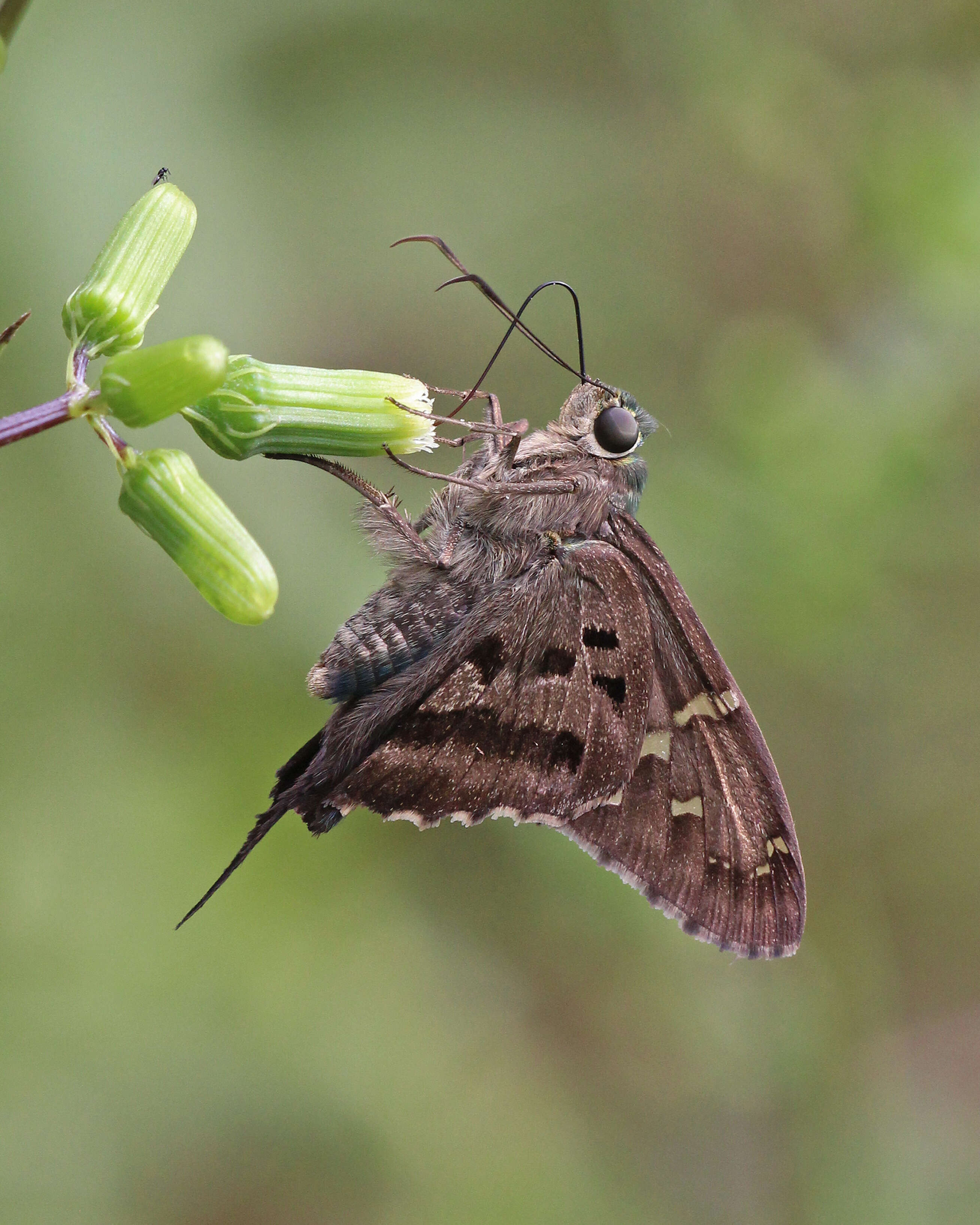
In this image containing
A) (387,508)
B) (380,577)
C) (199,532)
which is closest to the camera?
(199,532)

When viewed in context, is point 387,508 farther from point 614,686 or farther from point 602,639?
point 614,686

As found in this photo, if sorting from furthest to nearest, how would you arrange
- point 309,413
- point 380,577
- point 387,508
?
point 380,577
point 387,508
point 309,413

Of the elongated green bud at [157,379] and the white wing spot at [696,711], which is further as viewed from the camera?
the white wing spot at [696,711]

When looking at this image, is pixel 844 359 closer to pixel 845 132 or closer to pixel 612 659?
pixel 845 132

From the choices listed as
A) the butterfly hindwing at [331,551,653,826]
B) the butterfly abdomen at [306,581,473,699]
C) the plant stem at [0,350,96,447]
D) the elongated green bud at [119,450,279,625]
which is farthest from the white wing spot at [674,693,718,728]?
the plant stem at [0,350,96,447]

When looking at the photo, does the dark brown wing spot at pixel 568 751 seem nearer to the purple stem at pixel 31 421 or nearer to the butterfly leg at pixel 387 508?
the butterfly leg at pixel 387 508

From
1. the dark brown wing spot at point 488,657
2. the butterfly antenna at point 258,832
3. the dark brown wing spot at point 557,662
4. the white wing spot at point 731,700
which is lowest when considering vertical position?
the butterfly antenna at point 258,832

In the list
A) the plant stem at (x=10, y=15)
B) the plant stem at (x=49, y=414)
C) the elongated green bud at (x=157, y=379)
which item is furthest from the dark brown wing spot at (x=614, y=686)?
the plant stem at (x=10, y=15)

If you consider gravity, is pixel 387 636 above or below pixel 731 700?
below

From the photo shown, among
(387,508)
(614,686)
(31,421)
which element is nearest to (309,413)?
(387,508)
